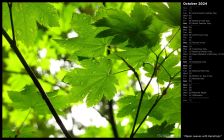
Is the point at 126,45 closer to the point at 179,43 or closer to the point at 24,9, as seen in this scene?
the point at 179,43

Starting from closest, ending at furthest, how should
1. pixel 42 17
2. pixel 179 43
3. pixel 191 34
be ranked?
pixel 179 43 → pixel 191 34 → pixel 42 17

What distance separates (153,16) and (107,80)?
416mm

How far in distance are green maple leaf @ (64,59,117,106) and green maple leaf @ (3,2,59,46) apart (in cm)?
27

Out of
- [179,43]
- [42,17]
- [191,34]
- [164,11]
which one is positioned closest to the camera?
[164,11]

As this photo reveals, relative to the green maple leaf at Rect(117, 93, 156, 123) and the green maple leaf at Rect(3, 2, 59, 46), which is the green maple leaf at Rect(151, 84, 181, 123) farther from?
the green maple leaf at Rect(3, 2, 59, 46)

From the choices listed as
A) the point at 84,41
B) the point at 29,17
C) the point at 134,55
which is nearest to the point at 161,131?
the point at 134,55

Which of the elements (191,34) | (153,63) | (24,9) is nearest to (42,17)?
(24,9)

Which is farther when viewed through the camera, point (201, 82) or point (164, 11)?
point (201, 82)

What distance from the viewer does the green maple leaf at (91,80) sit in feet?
4.97

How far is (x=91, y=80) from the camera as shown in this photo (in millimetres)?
1549

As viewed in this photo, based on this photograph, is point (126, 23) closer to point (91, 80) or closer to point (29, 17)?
point (91, 80)

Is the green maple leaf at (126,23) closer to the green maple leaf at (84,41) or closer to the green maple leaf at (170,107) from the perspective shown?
the green maple leaf at (84,41)

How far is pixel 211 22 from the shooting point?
1.47 m

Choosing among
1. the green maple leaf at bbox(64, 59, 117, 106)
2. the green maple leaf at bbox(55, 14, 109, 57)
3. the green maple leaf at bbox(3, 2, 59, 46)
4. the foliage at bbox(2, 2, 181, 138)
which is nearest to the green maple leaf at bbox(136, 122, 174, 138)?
the foliage at bbox(2, 2, 181, 138)
